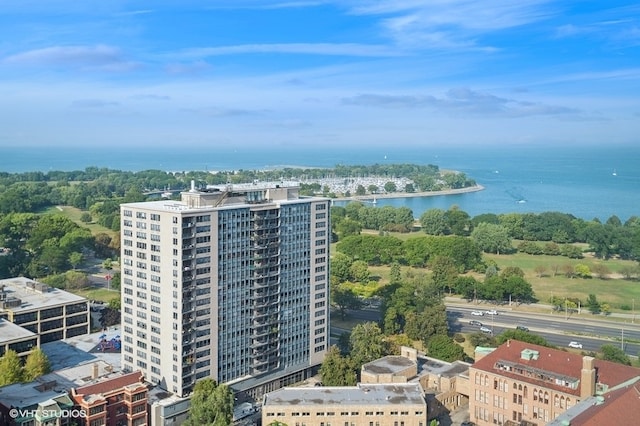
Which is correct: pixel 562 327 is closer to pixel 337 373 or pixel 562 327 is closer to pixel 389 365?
pixel 389 365

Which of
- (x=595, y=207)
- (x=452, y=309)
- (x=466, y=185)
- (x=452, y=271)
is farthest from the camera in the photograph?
(x=466, y=185)

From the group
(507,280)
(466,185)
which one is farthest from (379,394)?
(466,185)

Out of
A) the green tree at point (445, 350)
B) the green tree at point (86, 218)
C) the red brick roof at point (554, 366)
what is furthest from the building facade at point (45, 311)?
the green tree at point (86, 218)

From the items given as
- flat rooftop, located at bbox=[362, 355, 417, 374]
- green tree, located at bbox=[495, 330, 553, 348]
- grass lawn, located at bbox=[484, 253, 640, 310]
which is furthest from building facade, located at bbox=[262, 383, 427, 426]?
grass lawn, located at bbox=[484, 253, 640, 310]

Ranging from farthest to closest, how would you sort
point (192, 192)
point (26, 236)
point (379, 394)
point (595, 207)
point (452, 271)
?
point (595, 207)
point (26, 236)
point (452, 271)
point (192, 192)
point (379, 394)

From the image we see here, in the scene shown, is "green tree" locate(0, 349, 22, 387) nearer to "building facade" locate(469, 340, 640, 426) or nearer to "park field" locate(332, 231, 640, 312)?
"building facade" locate(469, 340, 640, 426)

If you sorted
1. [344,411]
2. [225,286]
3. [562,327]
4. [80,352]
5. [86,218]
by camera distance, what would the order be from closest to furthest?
[344,411] < [225,286] < [80,352] < [562,327] < [86,218]

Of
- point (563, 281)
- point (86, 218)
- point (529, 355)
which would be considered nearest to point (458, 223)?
point (563, 281)

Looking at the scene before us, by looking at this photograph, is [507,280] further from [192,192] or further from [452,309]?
[192,192]

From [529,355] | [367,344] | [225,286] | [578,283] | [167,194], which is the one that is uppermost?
[167,194]
